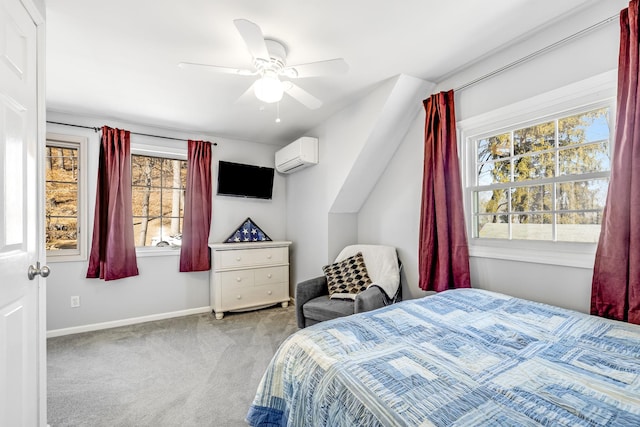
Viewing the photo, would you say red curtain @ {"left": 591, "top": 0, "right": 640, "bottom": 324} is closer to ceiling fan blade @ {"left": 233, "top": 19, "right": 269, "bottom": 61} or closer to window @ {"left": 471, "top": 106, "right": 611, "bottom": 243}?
window @ {"left": 471, "top": 106, "right": 611, "bottom": 243}

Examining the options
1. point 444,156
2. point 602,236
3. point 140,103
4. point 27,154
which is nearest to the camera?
point 27,154

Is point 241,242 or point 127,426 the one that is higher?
point 241,242

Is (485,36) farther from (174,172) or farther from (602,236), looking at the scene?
(174,172)

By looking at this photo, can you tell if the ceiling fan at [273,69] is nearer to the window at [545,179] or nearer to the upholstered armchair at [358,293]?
the window at [545,179]

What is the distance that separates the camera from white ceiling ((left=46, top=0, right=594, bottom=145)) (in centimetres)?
167

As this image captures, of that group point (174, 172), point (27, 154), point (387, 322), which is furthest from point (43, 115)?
point (174, 172)

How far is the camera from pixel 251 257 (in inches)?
147

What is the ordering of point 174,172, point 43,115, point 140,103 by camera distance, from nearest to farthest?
1. point 43,115
2. point 140,103
3. point 174,172

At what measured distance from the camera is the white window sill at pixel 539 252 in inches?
68.5

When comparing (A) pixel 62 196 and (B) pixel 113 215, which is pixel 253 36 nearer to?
(B) pixel 113 215

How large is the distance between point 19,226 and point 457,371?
71.4 inches

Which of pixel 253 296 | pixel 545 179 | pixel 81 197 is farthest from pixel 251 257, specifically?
pixel 545 179

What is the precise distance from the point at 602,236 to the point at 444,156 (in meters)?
1.12

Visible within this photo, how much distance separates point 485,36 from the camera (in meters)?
1.96
